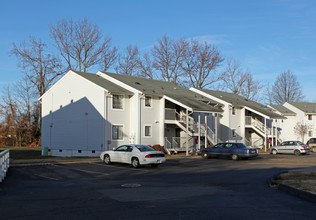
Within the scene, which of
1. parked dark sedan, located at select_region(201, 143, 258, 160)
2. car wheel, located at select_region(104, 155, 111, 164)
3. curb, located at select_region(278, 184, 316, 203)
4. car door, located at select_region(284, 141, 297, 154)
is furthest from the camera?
car door, located at select_region(284, 141, 297, 154)

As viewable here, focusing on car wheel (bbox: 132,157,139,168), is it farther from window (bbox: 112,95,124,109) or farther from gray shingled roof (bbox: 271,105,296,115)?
gray shingled roof (bbox: 271,105,296,115)

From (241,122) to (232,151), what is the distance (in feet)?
61.6

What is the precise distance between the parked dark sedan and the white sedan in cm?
794

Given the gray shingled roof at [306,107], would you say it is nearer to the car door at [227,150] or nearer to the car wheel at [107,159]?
the car door at [227,150]

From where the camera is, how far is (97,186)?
1424cm

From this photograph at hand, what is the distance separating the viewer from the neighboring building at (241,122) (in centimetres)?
4475

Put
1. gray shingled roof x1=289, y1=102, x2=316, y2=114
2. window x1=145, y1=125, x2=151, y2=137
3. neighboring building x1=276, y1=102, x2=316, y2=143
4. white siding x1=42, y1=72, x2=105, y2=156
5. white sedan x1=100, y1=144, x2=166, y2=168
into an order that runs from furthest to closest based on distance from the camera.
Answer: gray shingled roof x1=289, y1=102, x2=316, y2=114
neighboring building x1=276, y1=102, x2=316, y2=143
window x1=145, y1=125, x2=151, y2=137
white siding x1=42, y1=72, x2=105, y2=156
white sedan x1=100, y1=144, x2=166, y2=168

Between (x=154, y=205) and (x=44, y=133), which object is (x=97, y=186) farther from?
(x=44, y=133)

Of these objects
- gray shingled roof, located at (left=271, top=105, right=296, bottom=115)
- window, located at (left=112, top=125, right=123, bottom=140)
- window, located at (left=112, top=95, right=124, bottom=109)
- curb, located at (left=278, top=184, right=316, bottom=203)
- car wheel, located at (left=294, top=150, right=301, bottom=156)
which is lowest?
car wheel, located at (left=294, top=150, right=301, bottom=156)

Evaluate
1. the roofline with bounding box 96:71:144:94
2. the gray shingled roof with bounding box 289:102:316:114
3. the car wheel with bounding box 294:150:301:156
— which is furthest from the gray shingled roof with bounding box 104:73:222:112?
the gray shingled roof with bounding box 289:102:316:114

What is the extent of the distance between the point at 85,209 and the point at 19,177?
30.8 ft

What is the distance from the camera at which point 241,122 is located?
4719cm

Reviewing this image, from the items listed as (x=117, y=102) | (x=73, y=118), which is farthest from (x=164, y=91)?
(x=73, y=118)

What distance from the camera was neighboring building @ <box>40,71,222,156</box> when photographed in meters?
32.7
